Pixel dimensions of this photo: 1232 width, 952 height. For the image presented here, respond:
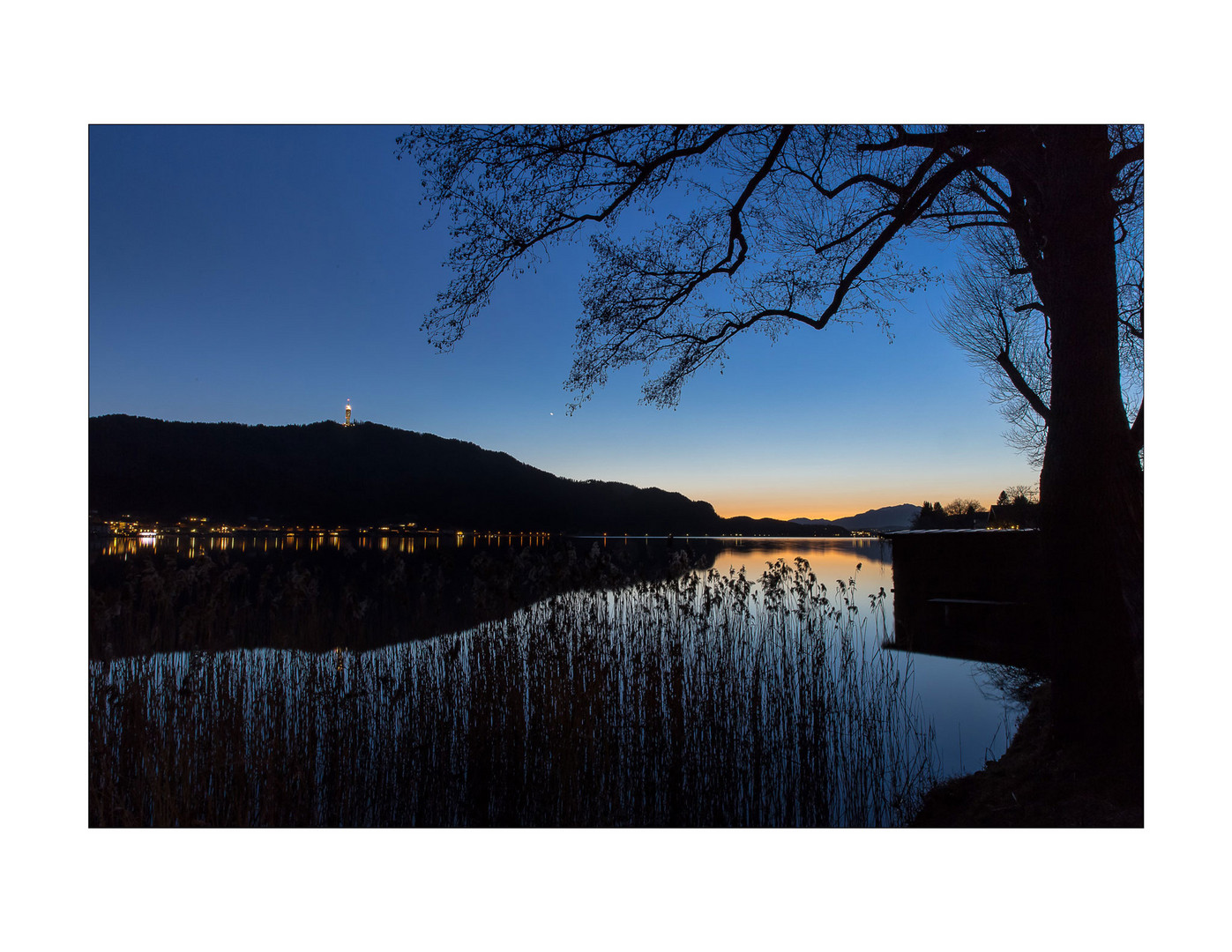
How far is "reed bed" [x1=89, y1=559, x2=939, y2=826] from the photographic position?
10.5 feet

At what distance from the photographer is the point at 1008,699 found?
5379 millimetres

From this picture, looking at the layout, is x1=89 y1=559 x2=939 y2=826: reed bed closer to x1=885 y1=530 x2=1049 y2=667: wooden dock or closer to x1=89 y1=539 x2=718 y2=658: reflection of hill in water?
x1=89 y1=539 x2=718 y2=658: reflection of hill in water

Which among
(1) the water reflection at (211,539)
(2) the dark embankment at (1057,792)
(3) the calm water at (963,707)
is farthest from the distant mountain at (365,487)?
(2) the dark embankment at (1057,792)

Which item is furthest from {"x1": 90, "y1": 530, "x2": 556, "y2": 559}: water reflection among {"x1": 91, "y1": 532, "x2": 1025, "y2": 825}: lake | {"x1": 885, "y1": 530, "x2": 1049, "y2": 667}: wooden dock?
{"x1": 885, "y1": 530, "x2": 1049, "y2": 667}: wooden dock

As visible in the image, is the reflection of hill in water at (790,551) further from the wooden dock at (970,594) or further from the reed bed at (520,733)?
the reed bed at (520,733)

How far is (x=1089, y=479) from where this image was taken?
Result: 2.78 metres

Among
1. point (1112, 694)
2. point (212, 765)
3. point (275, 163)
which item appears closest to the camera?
point (1112, 694)

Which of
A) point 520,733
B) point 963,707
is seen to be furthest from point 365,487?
point 963,707

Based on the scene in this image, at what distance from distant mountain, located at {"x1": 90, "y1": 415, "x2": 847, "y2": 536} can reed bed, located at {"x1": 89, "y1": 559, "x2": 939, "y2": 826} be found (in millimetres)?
2417

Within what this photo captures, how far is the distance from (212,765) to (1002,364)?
24.1ft

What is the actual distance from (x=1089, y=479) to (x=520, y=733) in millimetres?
3630

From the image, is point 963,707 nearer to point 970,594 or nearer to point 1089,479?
point 1089,479
